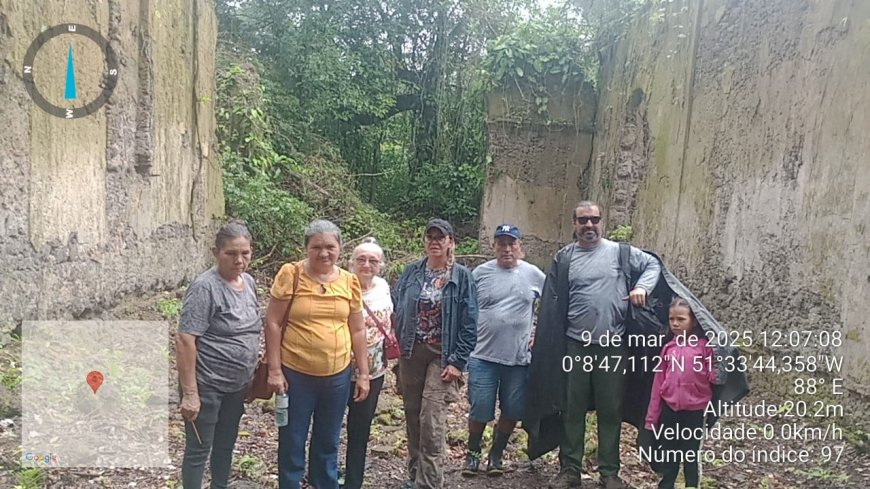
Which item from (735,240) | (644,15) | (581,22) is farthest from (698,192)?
(581,22)

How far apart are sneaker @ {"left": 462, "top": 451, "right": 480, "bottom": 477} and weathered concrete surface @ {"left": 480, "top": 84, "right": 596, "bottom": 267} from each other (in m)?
7.16

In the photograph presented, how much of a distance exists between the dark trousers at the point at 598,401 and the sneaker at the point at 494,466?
0.49m

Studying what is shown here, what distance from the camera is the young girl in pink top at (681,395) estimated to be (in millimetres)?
3551

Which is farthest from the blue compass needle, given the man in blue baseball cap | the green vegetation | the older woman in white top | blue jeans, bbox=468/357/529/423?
the green vegetation

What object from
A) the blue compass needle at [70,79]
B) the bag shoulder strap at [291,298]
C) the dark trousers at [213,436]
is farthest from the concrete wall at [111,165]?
the bag shoulder strap at [291,298]

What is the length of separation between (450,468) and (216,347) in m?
2.05

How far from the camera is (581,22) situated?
11117 mm

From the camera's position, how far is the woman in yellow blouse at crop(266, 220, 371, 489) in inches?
128

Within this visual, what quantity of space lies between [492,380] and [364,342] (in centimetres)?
115

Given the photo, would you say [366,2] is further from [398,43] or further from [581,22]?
[581,22]

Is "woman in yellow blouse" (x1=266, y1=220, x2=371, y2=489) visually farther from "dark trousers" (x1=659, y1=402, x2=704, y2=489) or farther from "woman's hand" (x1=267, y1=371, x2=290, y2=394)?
"dark trousers" (x1=659, y1=402, x2=704, y2=489)

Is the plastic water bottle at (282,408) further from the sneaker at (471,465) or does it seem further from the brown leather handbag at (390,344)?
the sneaker at (471,465)

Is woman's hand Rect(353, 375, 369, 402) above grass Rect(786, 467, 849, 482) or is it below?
above

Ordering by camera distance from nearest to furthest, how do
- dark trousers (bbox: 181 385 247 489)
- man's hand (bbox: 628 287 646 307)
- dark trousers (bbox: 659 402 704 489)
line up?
1. dark trousers (bbox: 181 385 247 489)
2. dark trousers (bbox: 659 402 704 489)
3. man's hand (bbox: 628 287 646 307)
